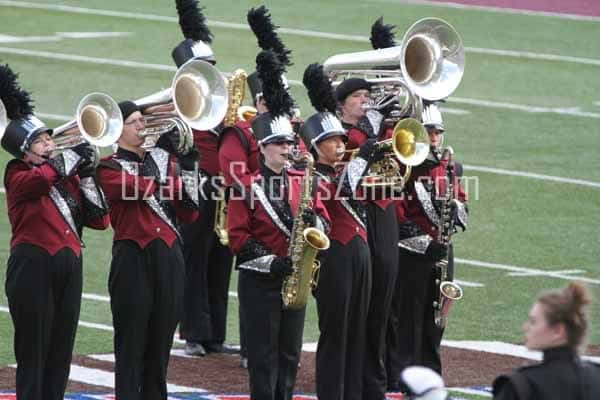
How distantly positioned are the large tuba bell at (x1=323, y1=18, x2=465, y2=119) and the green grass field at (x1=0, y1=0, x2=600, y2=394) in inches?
86.8

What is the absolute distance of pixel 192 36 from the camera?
11.4m

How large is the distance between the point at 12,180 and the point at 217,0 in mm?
15944

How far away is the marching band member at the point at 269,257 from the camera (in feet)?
30.2

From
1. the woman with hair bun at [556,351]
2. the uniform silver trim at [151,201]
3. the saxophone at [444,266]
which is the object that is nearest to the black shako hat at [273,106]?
the uniform silver trim at [151,201]

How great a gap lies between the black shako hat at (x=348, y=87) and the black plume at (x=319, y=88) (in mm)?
429

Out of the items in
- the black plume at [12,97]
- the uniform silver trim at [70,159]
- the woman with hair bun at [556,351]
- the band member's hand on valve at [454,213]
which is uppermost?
the black plume at [12,97]

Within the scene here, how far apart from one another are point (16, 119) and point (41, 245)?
67cm

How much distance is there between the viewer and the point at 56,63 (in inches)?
831

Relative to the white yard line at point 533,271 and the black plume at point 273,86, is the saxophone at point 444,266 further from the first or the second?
the white yard line at point 533,271

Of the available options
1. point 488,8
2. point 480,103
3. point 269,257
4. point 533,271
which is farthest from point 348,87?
point 488,8

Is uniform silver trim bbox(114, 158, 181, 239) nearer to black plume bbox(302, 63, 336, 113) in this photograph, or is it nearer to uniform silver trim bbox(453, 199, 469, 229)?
black plume bbox(302, 63, 336, 113)

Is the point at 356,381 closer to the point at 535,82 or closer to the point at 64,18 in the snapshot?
the point at 535,82

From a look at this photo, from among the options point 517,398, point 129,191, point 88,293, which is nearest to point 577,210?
point 88,293

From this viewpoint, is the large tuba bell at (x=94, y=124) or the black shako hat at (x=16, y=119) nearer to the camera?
the black shako hat at (x=16, y=119)
